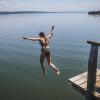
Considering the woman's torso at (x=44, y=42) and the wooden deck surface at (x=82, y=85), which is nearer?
the wooden deck surface at (x=82, y=85)

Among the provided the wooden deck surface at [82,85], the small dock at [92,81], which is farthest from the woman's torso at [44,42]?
the small dock at [92,81]

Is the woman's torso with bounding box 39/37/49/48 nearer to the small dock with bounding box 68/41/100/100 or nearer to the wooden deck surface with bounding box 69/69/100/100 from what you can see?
the wooden deck surface with bounding box 69/69/100/100

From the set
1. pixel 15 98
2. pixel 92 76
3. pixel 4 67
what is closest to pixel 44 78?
pixel 15 98

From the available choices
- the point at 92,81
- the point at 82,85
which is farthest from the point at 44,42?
the point at 92,81

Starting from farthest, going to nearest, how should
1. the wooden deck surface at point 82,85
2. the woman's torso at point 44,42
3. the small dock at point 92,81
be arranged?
the woman's torso at point 44,42 < the wooden deck surface at point 82,85 < the small dock at point 92,81

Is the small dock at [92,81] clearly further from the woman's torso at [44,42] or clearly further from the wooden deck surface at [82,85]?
the woman's torso at [44,42]

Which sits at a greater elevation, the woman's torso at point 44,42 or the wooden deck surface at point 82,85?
the woman's torso at point 44,42

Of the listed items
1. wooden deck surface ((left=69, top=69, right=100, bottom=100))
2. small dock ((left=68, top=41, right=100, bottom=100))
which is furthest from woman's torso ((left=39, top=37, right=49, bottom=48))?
small dock ((left=68, top=41, right=100, bottom=100))

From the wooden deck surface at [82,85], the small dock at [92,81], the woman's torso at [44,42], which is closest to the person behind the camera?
the small dock at [92,81]

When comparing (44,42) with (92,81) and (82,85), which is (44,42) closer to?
(82,85)

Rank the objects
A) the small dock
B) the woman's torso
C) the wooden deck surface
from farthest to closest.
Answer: the woman's torso < the wooden deck surface < the small dock

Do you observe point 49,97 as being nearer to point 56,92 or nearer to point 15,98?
point 56,92

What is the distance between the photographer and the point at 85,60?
953 inches

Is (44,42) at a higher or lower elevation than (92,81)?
higher
